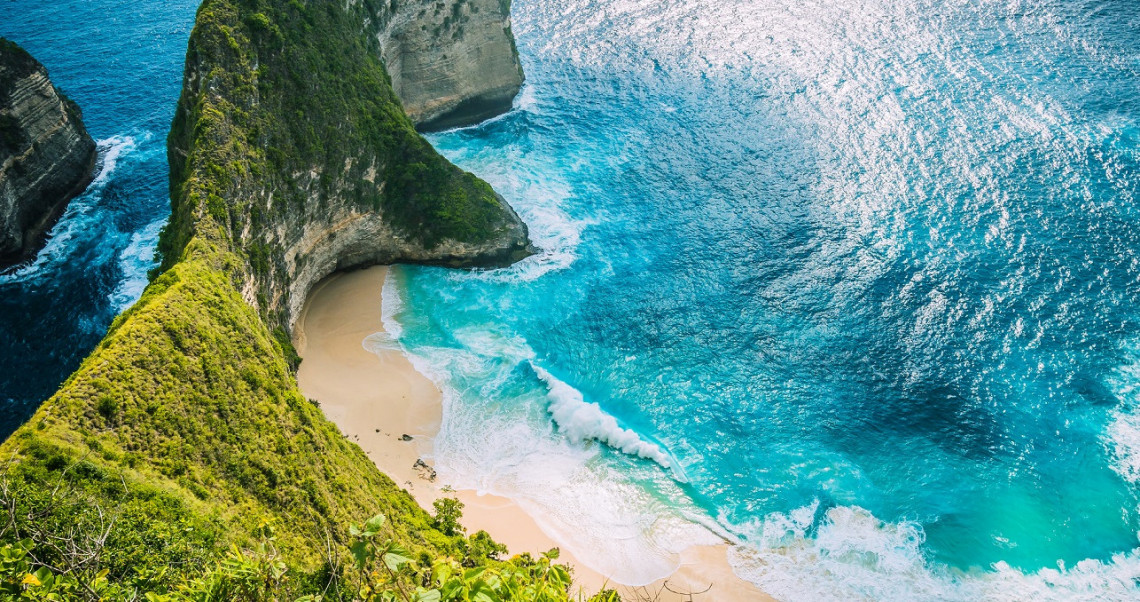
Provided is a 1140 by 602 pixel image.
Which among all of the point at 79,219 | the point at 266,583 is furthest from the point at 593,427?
the point at 79,219

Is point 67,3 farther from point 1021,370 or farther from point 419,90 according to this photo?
point 1021,370

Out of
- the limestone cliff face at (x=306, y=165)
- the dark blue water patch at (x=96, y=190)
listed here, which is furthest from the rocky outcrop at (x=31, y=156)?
the limestone cliff face at (x=306, y=165)

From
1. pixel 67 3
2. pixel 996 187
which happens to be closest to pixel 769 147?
pixel 996 187

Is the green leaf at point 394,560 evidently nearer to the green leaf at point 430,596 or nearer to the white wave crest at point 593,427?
the green leaf at point 430,596

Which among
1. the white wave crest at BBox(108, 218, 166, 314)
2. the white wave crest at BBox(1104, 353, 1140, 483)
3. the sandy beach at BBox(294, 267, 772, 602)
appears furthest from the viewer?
the white wave crest at BBox(108, 218, 166, 314)

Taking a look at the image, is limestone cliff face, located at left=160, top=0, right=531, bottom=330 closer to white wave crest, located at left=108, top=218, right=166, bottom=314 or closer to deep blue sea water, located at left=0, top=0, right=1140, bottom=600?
deep blue sea water, located at left=0, top=0, right=1140, bottom=600

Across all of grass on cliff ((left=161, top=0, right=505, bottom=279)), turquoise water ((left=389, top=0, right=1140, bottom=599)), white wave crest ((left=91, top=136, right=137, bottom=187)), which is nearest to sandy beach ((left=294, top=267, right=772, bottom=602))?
turquoise water ((left=389, top=0, right=1140, bottom=599))
